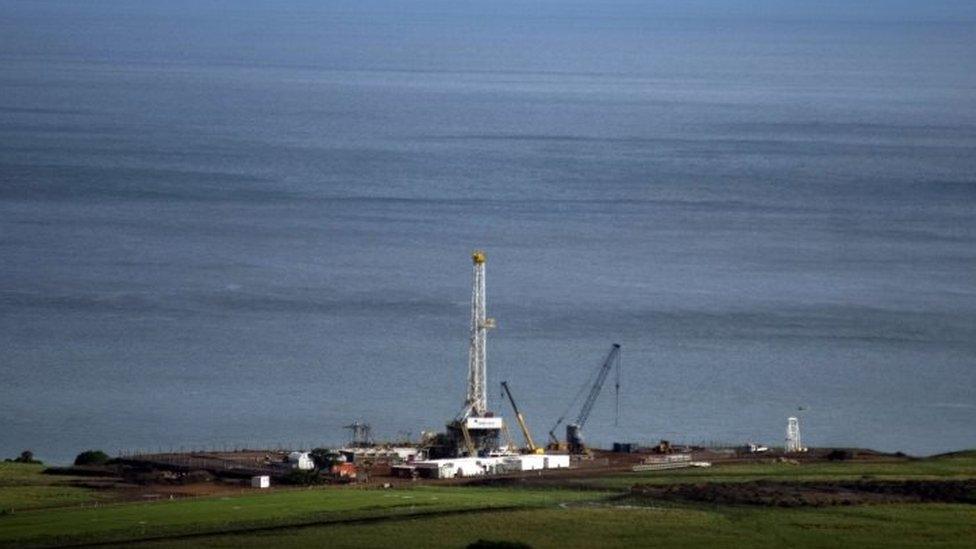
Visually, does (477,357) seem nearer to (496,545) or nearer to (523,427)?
(523,427)

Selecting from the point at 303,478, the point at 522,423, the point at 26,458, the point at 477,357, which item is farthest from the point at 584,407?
the point at 26,458

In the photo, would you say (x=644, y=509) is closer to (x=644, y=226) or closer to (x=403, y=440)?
(x=403, y=440)

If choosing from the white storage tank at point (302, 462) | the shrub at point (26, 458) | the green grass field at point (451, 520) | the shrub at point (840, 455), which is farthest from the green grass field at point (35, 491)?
the shrub at point (840, 455)

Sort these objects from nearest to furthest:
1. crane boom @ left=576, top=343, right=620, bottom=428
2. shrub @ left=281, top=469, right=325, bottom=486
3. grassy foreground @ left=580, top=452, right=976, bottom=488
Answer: shrub @ left=281, top=469, right=325, bottom=486
grassy foreground @ left=580, top=452, right=976, bottom=488
crane boom @ left=576, top=343, right=620, bottom=428

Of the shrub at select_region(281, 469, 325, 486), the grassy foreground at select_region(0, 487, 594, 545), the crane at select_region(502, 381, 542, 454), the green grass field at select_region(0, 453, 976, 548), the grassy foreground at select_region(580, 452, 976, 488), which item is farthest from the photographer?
the crane at select_region(502, 381, 542, 454)

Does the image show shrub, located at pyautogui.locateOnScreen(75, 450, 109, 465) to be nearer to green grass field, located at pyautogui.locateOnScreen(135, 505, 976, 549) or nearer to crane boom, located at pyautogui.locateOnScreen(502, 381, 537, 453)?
crane boom, located at pyautogui.locateOnScreen(502, 381, 537, 453)

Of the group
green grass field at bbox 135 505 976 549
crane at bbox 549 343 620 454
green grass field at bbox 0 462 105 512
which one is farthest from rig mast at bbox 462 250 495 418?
green grass field at bbox 135 505 976 549

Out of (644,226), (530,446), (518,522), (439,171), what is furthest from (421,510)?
(439,171)
